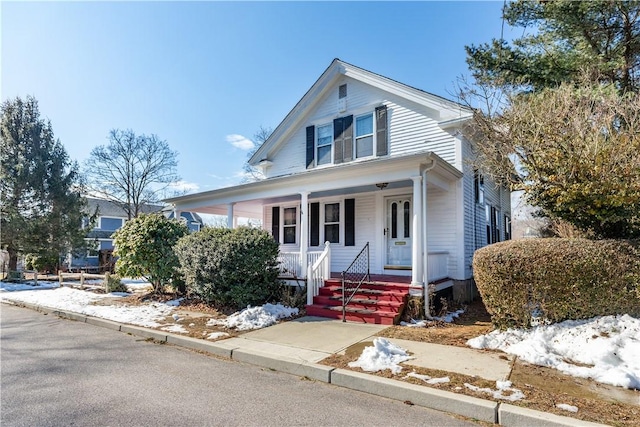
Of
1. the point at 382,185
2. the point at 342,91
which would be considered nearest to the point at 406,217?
the point at 382,185

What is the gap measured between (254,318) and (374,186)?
4.77 meters

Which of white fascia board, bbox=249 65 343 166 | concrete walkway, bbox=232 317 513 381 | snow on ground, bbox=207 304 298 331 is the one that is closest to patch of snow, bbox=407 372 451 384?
concrete walkway, bbox=232 317 513 381

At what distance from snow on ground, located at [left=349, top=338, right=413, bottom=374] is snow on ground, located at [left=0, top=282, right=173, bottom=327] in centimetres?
476

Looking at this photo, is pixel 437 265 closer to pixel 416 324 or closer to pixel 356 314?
pixel 416 324

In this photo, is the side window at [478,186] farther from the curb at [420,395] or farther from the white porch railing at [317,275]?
the curb at [420,395]

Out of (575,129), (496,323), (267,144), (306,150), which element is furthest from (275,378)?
(267,144)

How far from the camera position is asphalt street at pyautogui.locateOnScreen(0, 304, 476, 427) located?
3344 mm

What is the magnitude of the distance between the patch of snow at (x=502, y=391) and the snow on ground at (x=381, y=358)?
933 millimetres

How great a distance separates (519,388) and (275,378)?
2.87 m

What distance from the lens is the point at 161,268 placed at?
1020cm

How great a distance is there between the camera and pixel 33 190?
58.3 ft

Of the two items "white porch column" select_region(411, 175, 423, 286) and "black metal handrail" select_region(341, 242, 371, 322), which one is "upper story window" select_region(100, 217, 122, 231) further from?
"white porch column" select_region(411, 175, 423, 286)

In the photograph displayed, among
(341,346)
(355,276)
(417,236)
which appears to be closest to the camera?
(341,346)

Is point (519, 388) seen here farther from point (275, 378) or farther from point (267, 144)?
point (267, 144)
